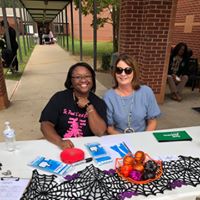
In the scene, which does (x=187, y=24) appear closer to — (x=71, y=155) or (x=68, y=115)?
(x=68, y=115)

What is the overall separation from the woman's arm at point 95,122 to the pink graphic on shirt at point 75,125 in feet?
0.25

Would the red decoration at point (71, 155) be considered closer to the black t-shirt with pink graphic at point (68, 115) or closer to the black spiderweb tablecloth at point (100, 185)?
the black spiderweb tablecloth at point (100, 185)

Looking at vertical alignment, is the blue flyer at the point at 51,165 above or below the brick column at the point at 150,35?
below

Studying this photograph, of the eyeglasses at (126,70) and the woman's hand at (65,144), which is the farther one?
the eyeglasses at (126,70)

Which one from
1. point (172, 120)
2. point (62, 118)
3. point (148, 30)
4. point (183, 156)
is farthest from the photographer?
point (148, 30)

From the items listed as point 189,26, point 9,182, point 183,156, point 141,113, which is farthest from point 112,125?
point 189,26

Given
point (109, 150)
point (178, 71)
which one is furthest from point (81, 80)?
point (178, 71)

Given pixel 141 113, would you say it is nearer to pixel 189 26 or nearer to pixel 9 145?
pixel 9 145

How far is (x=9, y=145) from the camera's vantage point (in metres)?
1.58

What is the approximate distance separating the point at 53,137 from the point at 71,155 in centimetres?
31

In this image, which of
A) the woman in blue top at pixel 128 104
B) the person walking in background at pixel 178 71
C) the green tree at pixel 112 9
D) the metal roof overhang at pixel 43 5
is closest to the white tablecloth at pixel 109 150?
the woman in blue top at pixel 128 104

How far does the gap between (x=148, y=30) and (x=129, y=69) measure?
2.61 meters

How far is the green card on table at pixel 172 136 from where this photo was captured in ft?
5.68

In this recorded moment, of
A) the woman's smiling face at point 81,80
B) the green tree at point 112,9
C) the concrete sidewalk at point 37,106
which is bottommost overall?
the concrete sidewalk at point 37,106
